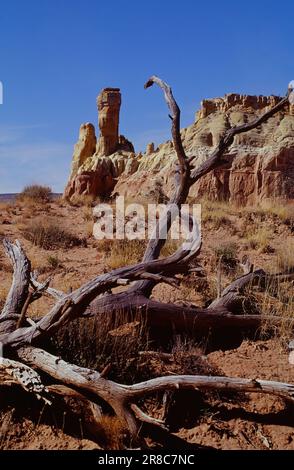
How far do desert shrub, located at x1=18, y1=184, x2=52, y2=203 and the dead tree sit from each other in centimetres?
1083

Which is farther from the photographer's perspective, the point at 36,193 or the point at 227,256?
the point at 36,193

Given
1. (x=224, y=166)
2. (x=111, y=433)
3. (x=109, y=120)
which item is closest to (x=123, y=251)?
(x=111, y=433)

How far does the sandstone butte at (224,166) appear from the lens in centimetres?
2128

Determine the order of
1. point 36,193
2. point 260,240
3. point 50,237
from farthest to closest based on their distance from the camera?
1. point 36,193
2. point 260,240
3. point 50,237

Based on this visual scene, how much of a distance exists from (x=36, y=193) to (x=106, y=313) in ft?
40.0

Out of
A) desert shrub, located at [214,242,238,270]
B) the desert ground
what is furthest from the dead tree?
desert shrub, located at [214,242,238,270]

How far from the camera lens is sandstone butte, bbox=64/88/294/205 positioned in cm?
2128

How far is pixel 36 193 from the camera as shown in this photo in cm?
1588

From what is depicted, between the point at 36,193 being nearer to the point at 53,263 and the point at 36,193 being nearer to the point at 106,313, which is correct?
the point at 53,263

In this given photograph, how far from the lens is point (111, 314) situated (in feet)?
14.9

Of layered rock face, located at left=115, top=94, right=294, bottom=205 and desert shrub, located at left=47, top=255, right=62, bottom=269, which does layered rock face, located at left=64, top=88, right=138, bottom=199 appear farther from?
desert shrub, located at left=47, top=255, right=62, bottom=269

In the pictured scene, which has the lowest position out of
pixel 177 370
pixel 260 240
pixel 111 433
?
pixel 111 433

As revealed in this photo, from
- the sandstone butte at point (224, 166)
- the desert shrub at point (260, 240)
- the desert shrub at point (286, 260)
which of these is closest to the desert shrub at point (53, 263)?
the desert shrub at point (286, 260)
